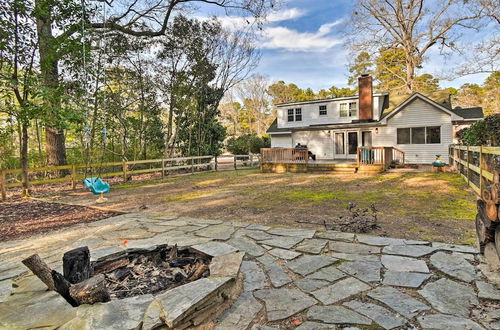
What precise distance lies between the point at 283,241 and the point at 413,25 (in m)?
24.2

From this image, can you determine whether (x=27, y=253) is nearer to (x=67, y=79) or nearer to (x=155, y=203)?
(x=155, y=203)

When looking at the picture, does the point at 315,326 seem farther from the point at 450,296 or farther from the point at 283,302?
the point at 450,296

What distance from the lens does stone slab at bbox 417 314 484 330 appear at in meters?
1.85

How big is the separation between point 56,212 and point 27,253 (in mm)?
3097

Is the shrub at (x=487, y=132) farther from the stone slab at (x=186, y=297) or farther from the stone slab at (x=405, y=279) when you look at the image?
the stone slab at (x=186, y=297)

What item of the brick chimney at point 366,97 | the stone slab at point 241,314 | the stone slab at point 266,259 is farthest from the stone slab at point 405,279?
the brick chimney at point 366,97

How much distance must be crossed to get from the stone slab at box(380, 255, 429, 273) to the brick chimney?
15.6 meters

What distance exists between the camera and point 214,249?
3062 millimetres

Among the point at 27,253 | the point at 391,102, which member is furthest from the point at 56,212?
the point at 391,102

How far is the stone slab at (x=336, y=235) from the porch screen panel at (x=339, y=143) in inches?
582

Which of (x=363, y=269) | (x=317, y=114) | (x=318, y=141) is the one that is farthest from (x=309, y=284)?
(x=317, y=114)

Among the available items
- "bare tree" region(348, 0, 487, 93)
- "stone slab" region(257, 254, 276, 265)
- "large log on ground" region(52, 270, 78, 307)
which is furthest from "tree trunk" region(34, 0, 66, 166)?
"bare tree" region(348, 0, 487, 93)

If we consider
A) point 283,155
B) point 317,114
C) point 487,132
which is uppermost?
point 317,114

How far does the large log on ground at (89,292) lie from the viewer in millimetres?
1804
